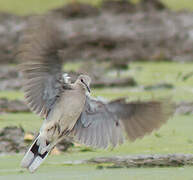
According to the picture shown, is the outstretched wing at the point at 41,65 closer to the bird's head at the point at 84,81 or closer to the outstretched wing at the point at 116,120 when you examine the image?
the bird's head at the point at 84,81

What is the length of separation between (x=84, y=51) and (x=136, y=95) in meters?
4.20

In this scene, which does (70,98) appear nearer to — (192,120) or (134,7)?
(192,120)

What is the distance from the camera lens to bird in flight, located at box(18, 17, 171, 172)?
577 cm

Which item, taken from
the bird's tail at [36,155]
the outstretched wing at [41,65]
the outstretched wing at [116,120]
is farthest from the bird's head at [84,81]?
the bird's tail at [36,155]

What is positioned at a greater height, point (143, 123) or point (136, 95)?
point (143, 123)

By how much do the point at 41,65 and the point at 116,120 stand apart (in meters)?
0.68

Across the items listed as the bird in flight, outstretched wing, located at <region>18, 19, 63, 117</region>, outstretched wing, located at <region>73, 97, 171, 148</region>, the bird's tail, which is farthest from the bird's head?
the bird's tail

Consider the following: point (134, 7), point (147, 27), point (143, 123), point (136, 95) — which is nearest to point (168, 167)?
point (143, 123)

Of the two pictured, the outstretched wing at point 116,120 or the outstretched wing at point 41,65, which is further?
the outstretched wing at point 116,120

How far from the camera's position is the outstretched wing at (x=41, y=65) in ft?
18.8

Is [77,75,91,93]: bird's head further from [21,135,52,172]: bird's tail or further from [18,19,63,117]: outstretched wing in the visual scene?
[21,135,52,172]: bird's tail

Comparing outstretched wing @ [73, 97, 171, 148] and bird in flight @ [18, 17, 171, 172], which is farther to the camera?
outstretched wing @ [73, 97, 171, 148]

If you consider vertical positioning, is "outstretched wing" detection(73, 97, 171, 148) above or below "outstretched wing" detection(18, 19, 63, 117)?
below

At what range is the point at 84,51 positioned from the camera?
13820mm
